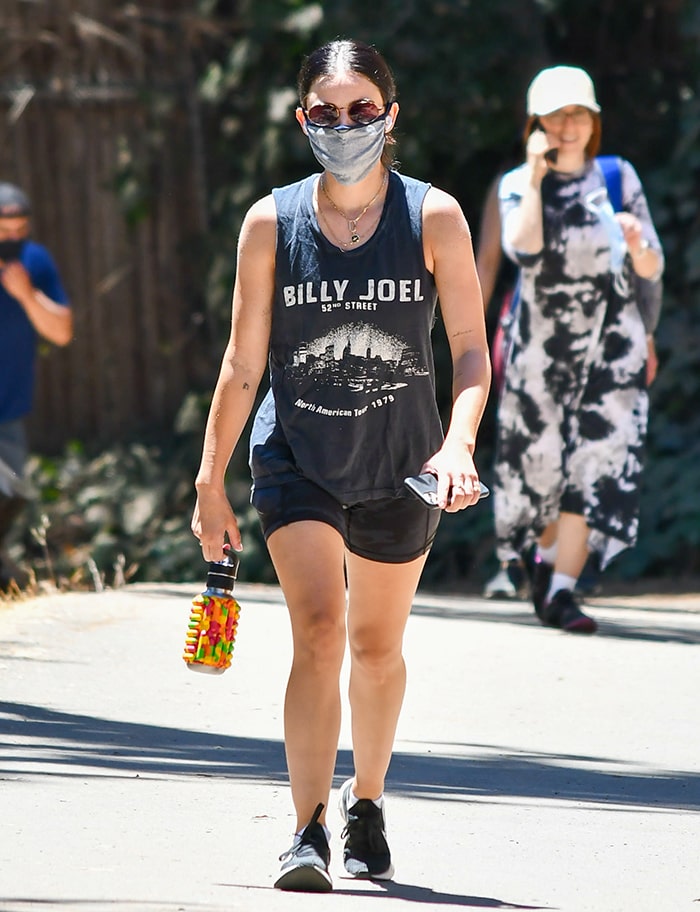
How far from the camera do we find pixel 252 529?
1130 cm

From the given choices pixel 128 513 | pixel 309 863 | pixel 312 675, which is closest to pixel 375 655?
pixel 312 675

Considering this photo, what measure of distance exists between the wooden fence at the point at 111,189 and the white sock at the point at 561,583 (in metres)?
5.38

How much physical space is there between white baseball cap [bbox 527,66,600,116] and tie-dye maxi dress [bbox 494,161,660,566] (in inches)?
11.4

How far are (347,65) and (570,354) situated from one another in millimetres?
3559

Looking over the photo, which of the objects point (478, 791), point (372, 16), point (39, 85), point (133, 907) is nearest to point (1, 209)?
point (372, 16)

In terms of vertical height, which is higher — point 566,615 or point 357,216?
point 357,216

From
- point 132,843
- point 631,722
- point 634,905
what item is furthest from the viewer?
point 631,722

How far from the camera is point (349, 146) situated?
13.6ft

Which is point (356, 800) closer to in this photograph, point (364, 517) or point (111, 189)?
point (364, 517)

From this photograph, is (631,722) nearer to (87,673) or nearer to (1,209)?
(87,673)

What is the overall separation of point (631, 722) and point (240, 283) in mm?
2428

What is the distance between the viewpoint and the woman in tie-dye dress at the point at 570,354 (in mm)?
7332

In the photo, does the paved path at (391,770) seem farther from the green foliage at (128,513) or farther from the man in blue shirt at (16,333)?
the green foliage at (128,513)

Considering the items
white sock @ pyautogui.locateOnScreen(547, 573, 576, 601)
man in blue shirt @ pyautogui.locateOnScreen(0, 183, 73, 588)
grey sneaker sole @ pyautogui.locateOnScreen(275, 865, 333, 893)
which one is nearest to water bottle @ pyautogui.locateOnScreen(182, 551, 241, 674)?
grey sneaker sole @ pyautogui.locateOnScreen(275, 865, 333, 893)
